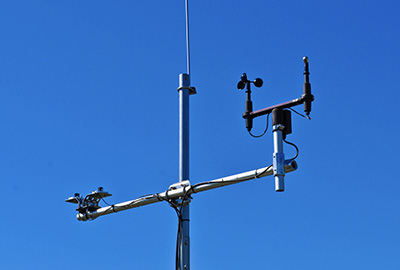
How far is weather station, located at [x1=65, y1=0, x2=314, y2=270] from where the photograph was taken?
10312 millimetres

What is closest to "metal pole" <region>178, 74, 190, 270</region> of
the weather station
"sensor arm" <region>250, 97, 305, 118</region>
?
the weather station

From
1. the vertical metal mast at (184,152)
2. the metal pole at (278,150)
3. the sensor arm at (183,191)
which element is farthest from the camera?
the vertical metal mast at (184,152)

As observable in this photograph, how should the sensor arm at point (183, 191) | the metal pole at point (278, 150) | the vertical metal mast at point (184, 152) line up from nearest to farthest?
the metal pole at point (278, 150), the sensor arm at point (183, 191), the vertical metal mast at point (184, 152)

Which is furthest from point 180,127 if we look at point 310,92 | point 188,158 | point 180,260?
point 310,92

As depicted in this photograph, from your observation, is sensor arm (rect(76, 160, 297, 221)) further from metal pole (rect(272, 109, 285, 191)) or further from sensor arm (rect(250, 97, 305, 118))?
sensor arm (rect(250, 97, 305, 118))

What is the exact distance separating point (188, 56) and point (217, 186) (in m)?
3.55

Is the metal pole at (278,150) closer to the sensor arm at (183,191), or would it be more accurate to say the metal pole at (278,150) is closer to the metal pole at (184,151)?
the sensor arm at (183,191)

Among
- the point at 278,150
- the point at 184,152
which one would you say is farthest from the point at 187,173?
the point at 278,150

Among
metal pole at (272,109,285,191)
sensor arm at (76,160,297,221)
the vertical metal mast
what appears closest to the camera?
metal pole at (272,109,285,191)

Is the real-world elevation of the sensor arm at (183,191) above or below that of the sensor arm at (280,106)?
below

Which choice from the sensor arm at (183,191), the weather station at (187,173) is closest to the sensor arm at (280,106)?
the weather station at (187,173)

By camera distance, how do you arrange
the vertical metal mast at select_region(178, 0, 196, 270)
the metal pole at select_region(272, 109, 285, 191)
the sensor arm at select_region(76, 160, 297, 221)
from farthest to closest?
the vertical metal mast at select_region(178, 0, 196, 270)
the sensor arm at select_region(76, 160, 297, 221)
the metal pole at select_region(272, 109, 285, 191)

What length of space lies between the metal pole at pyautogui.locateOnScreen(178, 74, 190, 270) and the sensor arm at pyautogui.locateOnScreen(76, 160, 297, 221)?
32 centimetres

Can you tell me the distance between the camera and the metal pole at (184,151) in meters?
11.9
